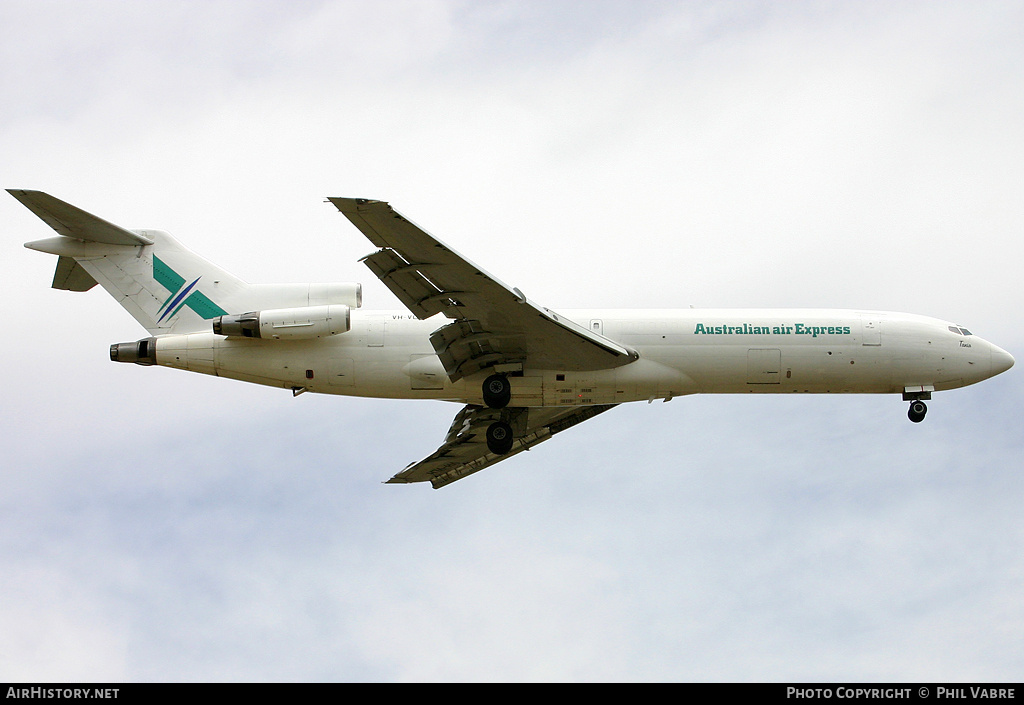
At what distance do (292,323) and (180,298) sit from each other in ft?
13.0

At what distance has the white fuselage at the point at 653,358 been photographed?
26.9 m

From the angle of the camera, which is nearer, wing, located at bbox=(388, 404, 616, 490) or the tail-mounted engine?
the tail-mounted engine

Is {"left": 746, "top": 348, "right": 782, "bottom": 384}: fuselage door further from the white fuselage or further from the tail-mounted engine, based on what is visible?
the tail-mounted engine

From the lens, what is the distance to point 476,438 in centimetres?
3212

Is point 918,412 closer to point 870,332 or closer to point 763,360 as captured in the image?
point 870,332

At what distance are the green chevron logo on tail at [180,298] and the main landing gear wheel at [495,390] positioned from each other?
758 cm

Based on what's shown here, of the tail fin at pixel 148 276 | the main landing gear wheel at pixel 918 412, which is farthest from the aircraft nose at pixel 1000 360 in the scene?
the tail fin at pixel 148 276

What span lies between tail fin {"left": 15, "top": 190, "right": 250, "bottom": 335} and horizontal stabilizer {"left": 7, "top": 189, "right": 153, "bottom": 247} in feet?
0.09

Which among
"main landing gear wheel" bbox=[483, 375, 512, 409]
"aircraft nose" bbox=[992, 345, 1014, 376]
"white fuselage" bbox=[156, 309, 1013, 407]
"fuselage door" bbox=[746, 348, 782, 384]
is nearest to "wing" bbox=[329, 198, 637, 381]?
"main landing gear wheel" bbox=[483, 375, 512, 409]

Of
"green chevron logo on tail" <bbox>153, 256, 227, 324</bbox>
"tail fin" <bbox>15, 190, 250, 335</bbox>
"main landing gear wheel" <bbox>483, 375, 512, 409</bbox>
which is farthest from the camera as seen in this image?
"green chevron logo on tail" <bbox>153, 256, 227, 324</bbox>

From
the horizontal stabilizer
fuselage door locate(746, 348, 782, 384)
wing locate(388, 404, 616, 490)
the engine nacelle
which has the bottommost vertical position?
wing locate(388, 404, 616, 490)

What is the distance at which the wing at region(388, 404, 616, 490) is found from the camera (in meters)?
30.9

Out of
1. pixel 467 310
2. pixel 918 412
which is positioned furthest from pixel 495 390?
pixel 918 412
